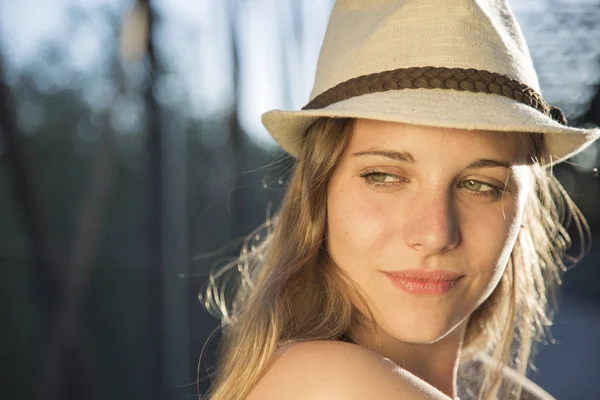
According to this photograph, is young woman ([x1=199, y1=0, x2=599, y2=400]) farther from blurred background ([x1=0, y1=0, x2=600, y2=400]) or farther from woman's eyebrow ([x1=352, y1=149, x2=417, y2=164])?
blurred background ([x1=0, y1=0, x2=600, y2=400])

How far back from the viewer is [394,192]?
1.38 meters

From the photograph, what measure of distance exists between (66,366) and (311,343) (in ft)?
6.03

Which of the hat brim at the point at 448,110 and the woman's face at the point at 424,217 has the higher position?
the hat brim at the point at 448,110

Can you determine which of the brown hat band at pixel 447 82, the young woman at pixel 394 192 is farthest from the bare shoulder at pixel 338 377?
the brown hat band at pixel 447 82

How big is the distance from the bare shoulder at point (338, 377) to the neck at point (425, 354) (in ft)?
0.99

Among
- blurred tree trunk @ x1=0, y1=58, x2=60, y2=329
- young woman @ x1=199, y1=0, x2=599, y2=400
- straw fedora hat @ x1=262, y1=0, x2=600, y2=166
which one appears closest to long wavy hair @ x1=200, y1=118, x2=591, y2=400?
young woman @ x1=199, y1=0, x2=599, y2=400

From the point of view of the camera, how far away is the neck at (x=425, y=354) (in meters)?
1.51

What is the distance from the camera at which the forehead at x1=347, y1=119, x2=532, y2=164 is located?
134cm

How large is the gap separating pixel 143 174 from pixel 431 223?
2.79 meters

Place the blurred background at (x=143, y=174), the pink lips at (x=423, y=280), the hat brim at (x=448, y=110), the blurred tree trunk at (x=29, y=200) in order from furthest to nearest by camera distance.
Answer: the blurred background at (x=143, y=174), the blurred tree trunk at (x=29, y=200), the pink lips at (x=423, y=280), the hat brim at (x=448, y=110)

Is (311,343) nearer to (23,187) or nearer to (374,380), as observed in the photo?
(374,380)

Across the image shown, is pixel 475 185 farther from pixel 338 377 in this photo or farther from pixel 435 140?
pixel 338 377

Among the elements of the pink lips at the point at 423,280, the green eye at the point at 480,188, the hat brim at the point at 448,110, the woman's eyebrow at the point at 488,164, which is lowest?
the pink lips at the point at 423,280

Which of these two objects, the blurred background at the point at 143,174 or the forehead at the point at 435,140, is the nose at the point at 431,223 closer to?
the forehead at the point at 435,140
